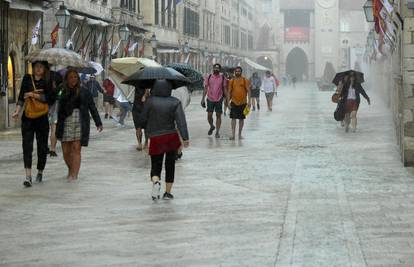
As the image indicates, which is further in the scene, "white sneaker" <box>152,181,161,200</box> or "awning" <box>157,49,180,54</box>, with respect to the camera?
"awning" <box>157,49,180,54</box>

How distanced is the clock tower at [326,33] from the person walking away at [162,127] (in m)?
95.2

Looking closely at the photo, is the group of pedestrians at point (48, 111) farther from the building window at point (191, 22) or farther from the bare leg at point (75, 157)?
the building window at point (191, 22)

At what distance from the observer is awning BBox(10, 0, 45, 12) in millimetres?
22417

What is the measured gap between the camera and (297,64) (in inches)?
4225

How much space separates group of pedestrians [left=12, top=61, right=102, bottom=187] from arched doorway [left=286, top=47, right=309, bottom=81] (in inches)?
3740

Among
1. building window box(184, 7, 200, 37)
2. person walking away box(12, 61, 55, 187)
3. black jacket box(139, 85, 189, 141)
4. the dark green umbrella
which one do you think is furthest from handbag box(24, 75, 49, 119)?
building window box(184, 7, 200, 37)

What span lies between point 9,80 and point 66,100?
12921 mm

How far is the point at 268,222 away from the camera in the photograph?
28.0ft

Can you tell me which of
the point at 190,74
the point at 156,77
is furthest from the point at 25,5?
the point at 156,77

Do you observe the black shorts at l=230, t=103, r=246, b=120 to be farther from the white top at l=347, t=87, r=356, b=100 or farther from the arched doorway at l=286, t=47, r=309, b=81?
the arched doorway at l=286, t=47, r=309, b=81

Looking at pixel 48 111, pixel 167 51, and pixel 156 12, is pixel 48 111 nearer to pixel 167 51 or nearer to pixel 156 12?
pixel 156 12

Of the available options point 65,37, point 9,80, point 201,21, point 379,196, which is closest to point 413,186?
point 379,196

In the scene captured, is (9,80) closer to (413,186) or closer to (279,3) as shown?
(413,186)

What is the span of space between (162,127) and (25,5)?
14443 millimetres
